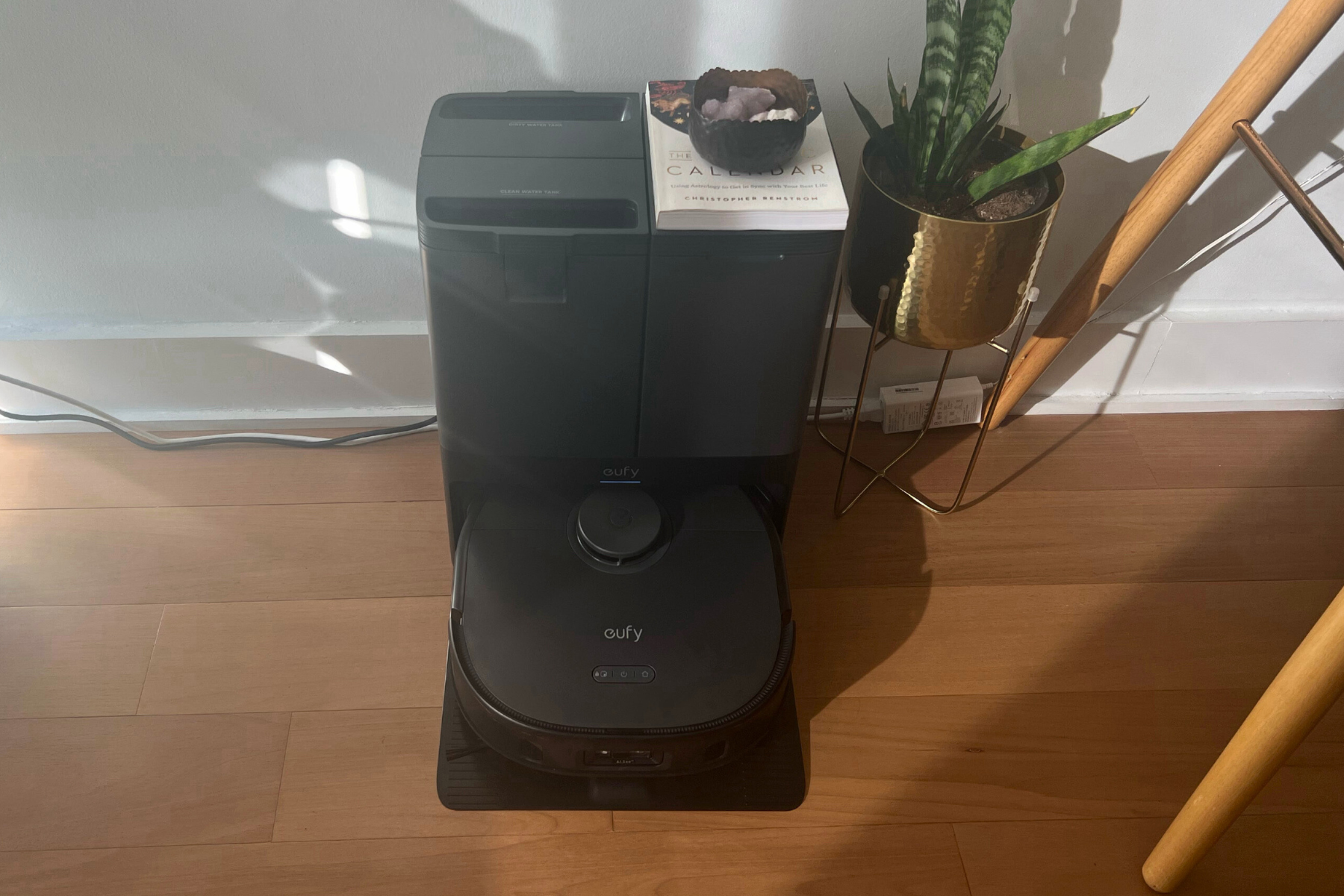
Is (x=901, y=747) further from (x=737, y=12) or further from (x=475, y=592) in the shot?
(x=737, y=12)

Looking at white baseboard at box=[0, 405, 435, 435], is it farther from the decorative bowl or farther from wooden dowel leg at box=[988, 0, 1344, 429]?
wooden dowel leg at box=[988, 0, 1344, 429]

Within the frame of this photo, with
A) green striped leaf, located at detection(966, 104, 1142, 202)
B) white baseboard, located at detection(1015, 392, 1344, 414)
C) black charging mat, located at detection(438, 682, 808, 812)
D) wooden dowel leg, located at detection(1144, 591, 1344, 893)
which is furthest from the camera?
Result: white baseboard, located at detection(1015, 392, 1344, 414)

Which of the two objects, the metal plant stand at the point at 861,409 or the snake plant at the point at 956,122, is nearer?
the snake plant at the point at 956,122

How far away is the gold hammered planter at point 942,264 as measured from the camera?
89 cm

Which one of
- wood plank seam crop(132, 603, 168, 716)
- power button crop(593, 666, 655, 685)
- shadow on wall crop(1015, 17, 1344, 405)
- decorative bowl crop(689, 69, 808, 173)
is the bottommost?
wood plank seam crop(132, 603, 168, 716)

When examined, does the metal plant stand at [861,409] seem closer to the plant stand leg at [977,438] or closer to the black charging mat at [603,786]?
the plant stand leg at [977,438]

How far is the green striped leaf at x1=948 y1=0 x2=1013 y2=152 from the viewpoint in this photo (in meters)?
0.83

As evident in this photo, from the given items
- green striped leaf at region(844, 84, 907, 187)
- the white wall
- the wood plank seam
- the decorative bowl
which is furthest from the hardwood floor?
the decorative bowl

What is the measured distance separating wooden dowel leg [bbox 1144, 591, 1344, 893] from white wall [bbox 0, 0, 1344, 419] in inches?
23.9

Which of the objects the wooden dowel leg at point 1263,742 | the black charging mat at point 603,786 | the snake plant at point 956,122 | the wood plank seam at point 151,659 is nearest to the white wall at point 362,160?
the snake plant at point 956,122

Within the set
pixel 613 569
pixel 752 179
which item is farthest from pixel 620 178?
pixel 613 569

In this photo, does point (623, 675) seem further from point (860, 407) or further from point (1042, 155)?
point (1042, 155)

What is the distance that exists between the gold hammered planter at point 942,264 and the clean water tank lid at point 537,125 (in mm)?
242

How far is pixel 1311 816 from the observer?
0.97m
